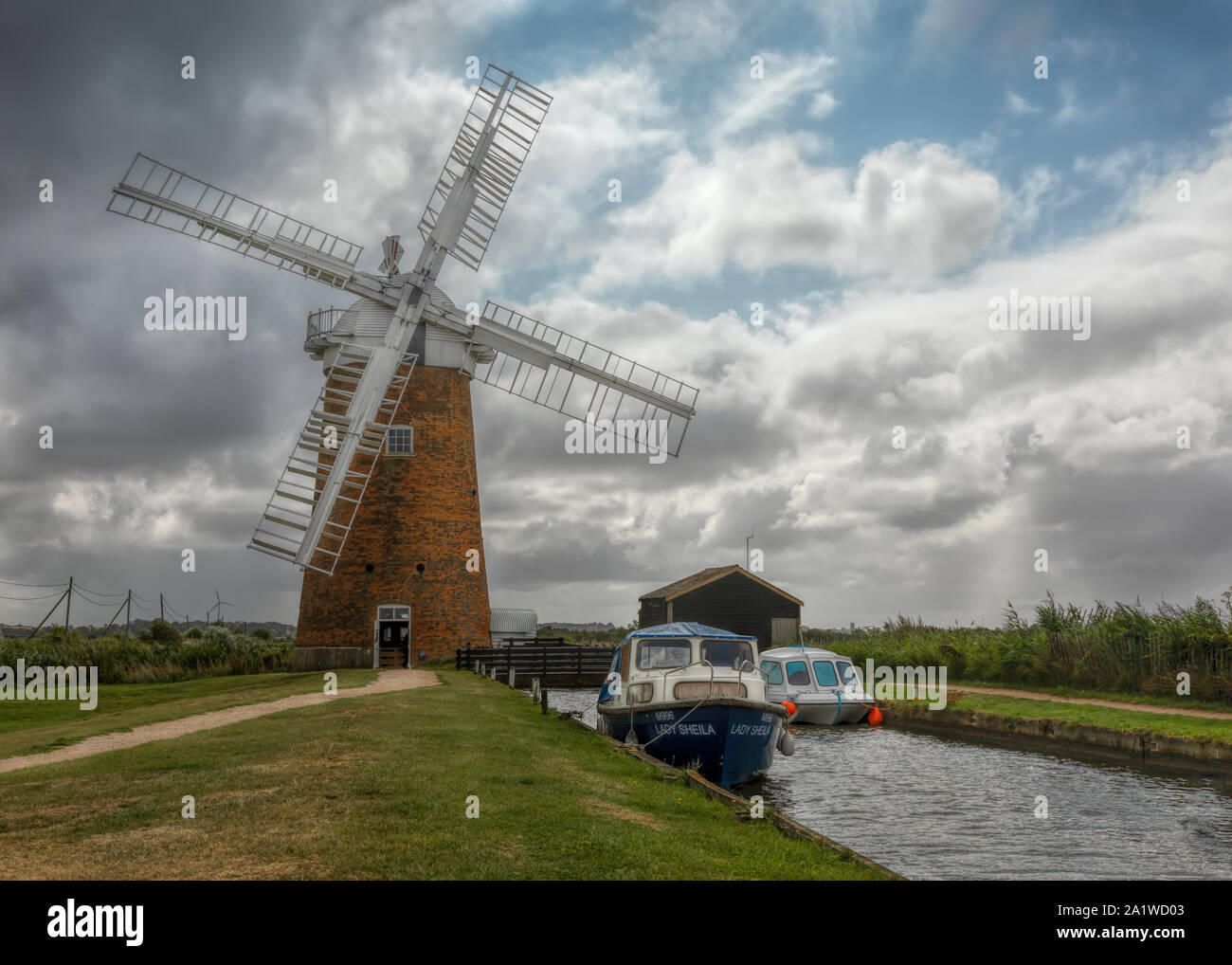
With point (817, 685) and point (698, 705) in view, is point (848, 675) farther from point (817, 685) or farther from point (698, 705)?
point (698, 705)

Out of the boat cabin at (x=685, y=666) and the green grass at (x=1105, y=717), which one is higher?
the boat cabin at (x=685, y=666)

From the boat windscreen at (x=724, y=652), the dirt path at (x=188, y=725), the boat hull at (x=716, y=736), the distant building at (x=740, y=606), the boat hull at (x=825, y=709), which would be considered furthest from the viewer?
the distant building at (x=740, y=606)

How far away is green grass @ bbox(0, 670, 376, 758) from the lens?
17.9 meters

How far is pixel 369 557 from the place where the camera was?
33000mm

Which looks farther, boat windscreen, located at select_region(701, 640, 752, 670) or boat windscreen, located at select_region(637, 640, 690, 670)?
boat windscreen, located at select_region(701, 640, 752, 670)

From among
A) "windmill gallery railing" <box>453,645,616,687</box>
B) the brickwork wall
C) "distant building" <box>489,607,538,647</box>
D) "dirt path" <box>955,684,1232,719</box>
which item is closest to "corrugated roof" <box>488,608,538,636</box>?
"distant building" <box>489,607,538,647</box>

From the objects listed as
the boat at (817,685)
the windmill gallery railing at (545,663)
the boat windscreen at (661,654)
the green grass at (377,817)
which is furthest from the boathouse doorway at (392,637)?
the green grass at (377,817)

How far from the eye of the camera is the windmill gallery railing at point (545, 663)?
3438 centimetres

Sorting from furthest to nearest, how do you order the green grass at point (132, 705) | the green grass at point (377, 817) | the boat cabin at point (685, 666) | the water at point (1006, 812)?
the green grass at point (132, 705), the boat cabin at point (685, 666), the water at point (1006, 812), the green grass at point (377, 817)

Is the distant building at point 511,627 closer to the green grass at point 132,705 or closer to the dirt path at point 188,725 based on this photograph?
the green grass at point 132,705

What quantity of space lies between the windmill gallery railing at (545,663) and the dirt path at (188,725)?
→ 6.65 metres

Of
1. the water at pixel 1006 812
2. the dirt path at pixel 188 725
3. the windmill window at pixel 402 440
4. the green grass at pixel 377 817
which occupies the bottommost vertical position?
the water at pixel 1006 812

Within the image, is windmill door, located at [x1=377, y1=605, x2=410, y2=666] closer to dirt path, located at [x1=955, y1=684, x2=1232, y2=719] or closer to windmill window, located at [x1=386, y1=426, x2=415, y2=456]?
windmill window, located at [x1=386, y1=426, x2=415, y2=456]
